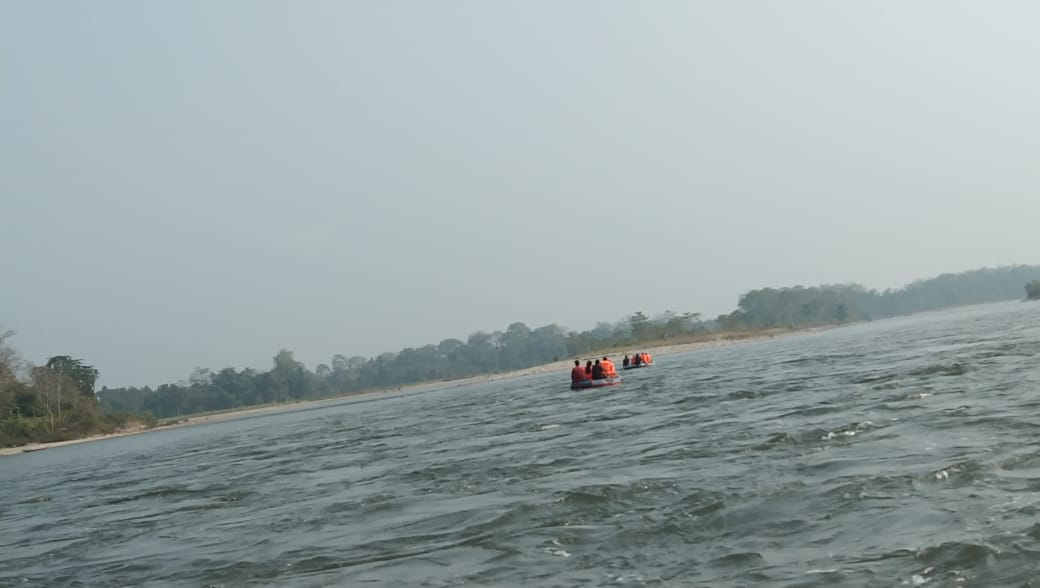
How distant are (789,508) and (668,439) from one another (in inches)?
351

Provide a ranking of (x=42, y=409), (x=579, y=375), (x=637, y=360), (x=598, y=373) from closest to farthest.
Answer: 1. (x=598, y=373)
2. (x=579, y=375)
3. (x=637, y=360)
4. (x=42, y=409)

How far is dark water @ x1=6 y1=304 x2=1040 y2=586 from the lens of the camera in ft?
30.6

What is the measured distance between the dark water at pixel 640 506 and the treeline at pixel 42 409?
61216 mm

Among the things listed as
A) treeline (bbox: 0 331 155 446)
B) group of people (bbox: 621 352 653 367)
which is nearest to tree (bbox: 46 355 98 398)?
treeline (bbox: 0 331 155 446)

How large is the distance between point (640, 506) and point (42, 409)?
8948cm

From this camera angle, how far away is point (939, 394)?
20938 millimetres

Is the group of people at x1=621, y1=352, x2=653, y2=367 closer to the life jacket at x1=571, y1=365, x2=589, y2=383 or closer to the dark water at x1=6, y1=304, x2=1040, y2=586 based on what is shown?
the life jacket at x1=571, y1=365, x2=589, y2=383

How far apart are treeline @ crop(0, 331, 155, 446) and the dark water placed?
6122cm

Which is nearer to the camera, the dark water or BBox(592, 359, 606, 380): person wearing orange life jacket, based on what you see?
the dark water

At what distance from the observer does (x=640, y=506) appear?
42.5 feet

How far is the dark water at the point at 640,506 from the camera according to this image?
9.34 meters

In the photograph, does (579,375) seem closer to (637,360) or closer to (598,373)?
(598,373)

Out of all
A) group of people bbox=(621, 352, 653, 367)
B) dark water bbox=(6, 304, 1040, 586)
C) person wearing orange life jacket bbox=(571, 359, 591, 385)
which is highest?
group of people bbox=(621, 352, 653, 367)

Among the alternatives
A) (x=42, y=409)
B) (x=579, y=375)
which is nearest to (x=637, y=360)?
(x=579, y=375)
